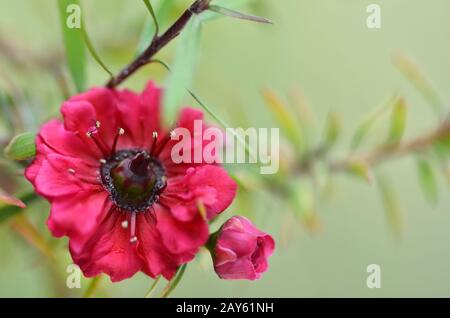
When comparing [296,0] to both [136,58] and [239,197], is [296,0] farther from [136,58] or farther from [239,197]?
[136,58]

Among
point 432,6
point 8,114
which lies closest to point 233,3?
point 8,114

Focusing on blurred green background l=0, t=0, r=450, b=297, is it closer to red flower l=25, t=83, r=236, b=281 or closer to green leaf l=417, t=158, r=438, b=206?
green leaf l=417, t=158, r=438, b=206

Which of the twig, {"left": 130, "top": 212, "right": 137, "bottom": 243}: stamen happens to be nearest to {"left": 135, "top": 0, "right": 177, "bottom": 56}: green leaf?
{"left": 130, "top": 212, "right": 137, "bottom": 243}: stamen

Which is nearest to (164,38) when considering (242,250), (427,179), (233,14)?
(233,14)

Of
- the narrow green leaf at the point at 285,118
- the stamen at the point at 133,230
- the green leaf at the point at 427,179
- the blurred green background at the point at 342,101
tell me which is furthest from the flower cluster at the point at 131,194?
the blurred green background at the point at 342,101

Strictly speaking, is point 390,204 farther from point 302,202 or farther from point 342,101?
point 342,101

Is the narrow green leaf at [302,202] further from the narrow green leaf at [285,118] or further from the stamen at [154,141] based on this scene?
the stamen at [154,141]
